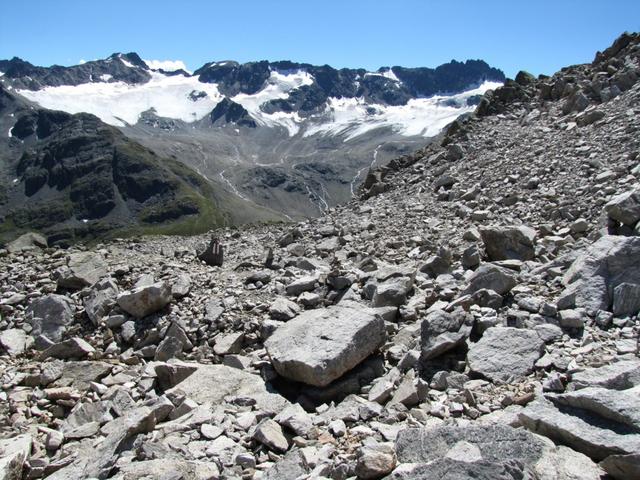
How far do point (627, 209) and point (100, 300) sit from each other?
15049 millimetres

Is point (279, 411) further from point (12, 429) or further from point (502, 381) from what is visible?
point (12, 429)

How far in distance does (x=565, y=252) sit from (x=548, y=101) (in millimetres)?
21158

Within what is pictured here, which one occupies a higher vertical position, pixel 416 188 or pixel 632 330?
pixel 416 188

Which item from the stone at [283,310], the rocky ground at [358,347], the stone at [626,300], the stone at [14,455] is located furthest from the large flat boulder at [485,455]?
the stone at [283,310]

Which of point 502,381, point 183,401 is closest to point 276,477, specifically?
point 183,401

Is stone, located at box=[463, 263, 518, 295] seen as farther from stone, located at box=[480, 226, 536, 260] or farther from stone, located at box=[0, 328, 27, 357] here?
stone, located at box=[0, 328, 27, 357]

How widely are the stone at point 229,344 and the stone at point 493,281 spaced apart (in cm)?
587

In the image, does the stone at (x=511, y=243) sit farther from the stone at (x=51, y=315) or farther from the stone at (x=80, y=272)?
the stone at (x=51, y=315)

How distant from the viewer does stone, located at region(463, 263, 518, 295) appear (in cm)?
1255

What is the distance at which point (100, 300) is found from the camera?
51.2 ft

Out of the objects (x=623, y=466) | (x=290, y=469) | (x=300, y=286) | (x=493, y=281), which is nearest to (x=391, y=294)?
(x=493, y=281)

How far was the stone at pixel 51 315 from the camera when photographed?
15.0 m

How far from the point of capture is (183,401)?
10.3 m

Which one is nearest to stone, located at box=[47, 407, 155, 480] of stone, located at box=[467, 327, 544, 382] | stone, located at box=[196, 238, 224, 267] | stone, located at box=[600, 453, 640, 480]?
stone, located at box=[467, 327, 544, 382]
